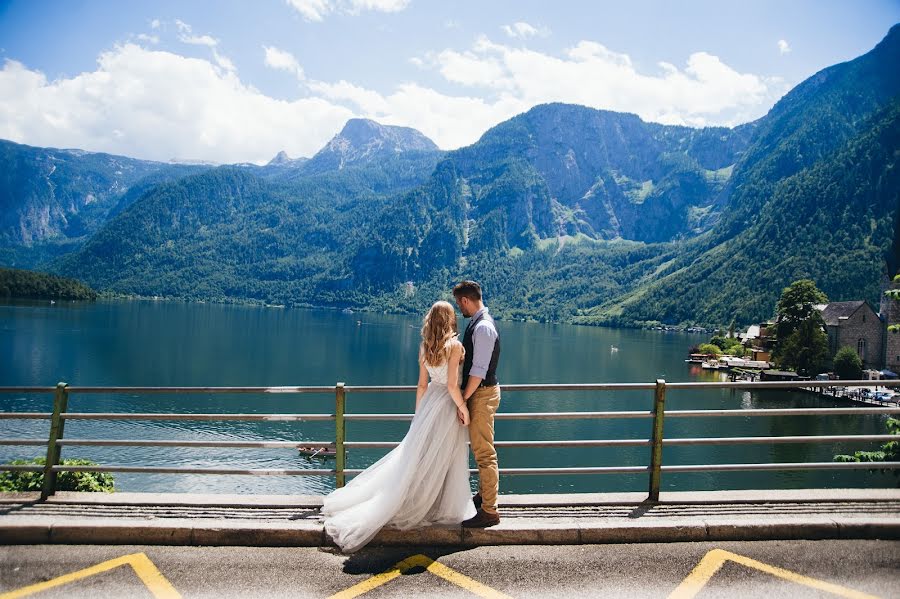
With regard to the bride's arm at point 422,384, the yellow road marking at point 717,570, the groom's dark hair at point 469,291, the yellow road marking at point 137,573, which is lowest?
the yellow road marking at point 137,573

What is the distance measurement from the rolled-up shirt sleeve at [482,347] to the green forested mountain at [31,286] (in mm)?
205488

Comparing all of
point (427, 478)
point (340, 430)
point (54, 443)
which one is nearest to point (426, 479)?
point (427, 478)

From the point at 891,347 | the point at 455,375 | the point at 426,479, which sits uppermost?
the point at 455,375

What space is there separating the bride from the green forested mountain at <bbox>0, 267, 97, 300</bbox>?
20468 cm

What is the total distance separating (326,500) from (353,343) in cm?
12111

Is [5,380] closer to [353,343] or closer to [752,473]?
[752,473]

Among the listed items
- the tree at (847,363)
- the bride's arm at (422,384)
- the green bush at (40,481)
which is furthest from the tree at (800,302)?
the bride's arm at (422,384)

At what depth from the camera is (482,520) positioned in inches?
253

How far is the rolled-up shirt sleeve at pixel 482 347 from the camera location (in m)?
6.16

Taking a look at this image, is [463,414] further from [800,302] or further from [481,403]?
[800,302]

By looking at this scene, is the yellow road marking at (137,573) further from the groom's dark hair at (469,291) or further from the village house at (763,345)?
the village house at (763,345)

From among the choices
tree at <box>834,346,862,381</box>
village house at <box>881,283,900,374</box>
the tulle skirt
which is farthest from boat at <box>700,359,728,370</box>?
the tulle skirt

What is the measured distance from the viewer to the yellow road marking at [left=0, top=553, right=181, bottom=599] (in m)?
5.23

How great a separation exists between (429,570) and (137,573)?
264cm
